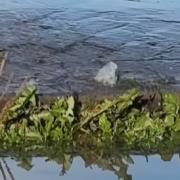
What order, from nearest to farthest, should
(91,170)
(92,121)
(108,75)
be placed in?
(91,170) → (92,121) → (108,75)

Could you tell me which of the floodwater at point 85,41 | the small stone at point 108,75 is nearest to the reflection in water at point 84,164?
the floodwater at point 85,41

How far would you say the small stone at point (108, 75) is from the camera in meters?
5.99

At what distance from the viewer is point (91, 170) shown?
15.4 feet

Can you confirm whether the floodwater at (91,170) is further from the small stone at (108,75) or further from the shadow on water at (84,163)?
the small stone at (108,75)

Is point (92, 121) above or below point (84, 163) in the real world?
above

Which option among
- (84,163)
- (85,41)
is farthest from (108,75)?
(84,163)

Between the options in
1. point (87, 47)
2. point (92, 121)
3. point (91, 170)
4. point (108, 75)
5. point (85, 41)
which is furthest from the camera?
point (85, 41)

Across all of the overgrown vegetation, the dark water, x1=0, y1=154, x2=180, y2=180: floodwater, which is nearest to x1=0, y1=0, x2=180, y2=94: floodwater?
the dark water

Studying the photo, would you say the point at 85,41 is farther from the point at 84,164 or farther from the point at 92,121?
the point at 84,164

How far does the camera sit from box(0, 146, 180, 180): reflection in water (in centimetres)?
457

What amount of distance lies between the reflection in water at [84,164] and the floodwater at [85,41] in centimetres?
67

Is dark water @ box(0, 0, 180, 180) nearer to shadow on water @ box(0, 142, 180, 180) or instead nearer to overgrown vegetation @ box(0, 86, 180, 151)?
shadow on water @ box(0, 142, 180, 180)

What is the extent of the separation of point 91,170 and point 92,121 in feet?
1.56

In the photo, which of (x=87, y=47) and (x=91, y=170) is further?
(x=87, y=47)
